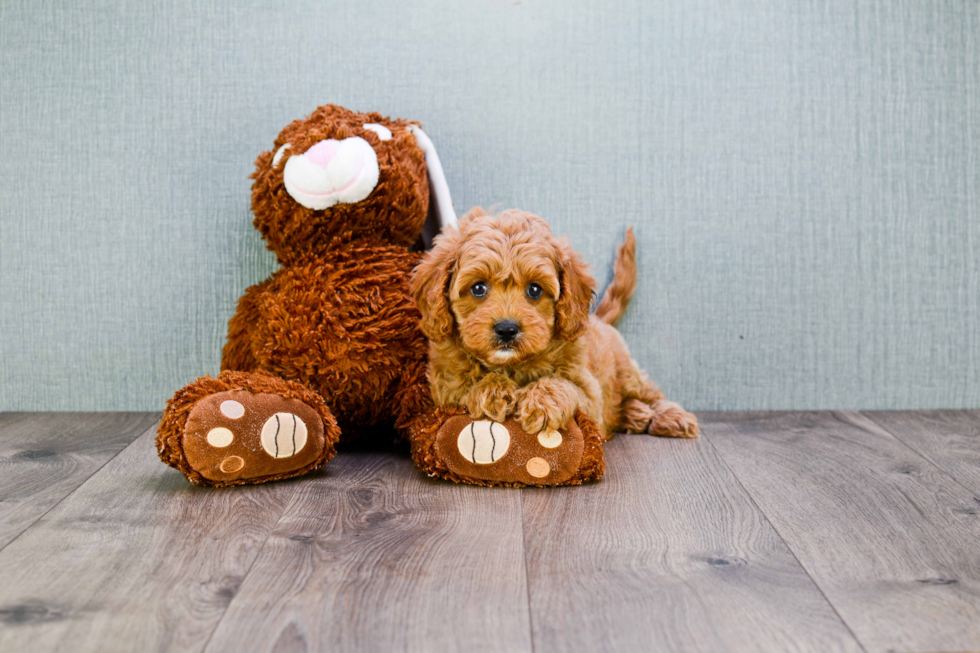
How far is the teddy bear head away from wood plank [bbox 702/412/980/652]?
875 millimetres

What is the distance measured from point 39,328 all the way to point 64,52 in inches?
27.0

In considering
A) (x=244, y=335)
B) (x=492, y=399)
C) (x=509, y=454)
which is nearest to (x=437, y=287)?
(x=492, y=399)

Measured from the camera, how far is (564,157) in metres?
1.95

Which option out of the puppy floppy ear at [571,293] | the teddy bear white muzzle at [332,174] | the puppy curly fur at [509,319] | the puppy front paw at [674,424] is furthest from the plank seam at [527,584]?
the teddy bear white muzzle at [332,174]

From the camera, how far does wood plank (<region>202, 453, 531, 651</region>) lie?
34.4 inches

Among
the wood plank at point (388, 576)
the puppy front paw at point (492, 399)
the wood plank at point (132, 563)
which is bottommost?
the wood plank at point (388, 576)

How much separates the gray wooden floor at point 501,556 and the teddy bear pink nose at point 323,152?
0.61 meters

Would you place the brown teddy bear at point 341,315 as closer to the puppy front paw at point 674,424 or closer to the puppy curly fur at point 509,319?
the puppy curly fur at point 509,319

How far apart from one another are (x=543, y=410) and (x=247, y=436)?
1.72 feet

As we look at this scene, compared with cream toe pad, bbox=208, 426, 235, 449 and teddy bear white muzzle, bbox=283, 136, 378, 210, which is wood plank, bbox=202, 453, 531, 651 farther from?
teddy bear white muzzle, bbox=283, 136, 378, 210

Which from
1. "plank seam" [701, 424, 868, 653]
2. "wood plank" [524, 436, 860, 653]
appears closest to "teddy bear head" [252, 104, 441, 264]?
"wood plank" [524, 436, 860, 653]

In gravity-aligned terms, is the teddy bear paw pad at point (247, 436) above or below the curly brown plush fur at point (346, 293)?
below

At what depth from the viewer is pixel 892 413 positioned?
6.59ft

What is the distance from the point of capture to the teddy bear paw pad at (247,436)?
52.9 inches
